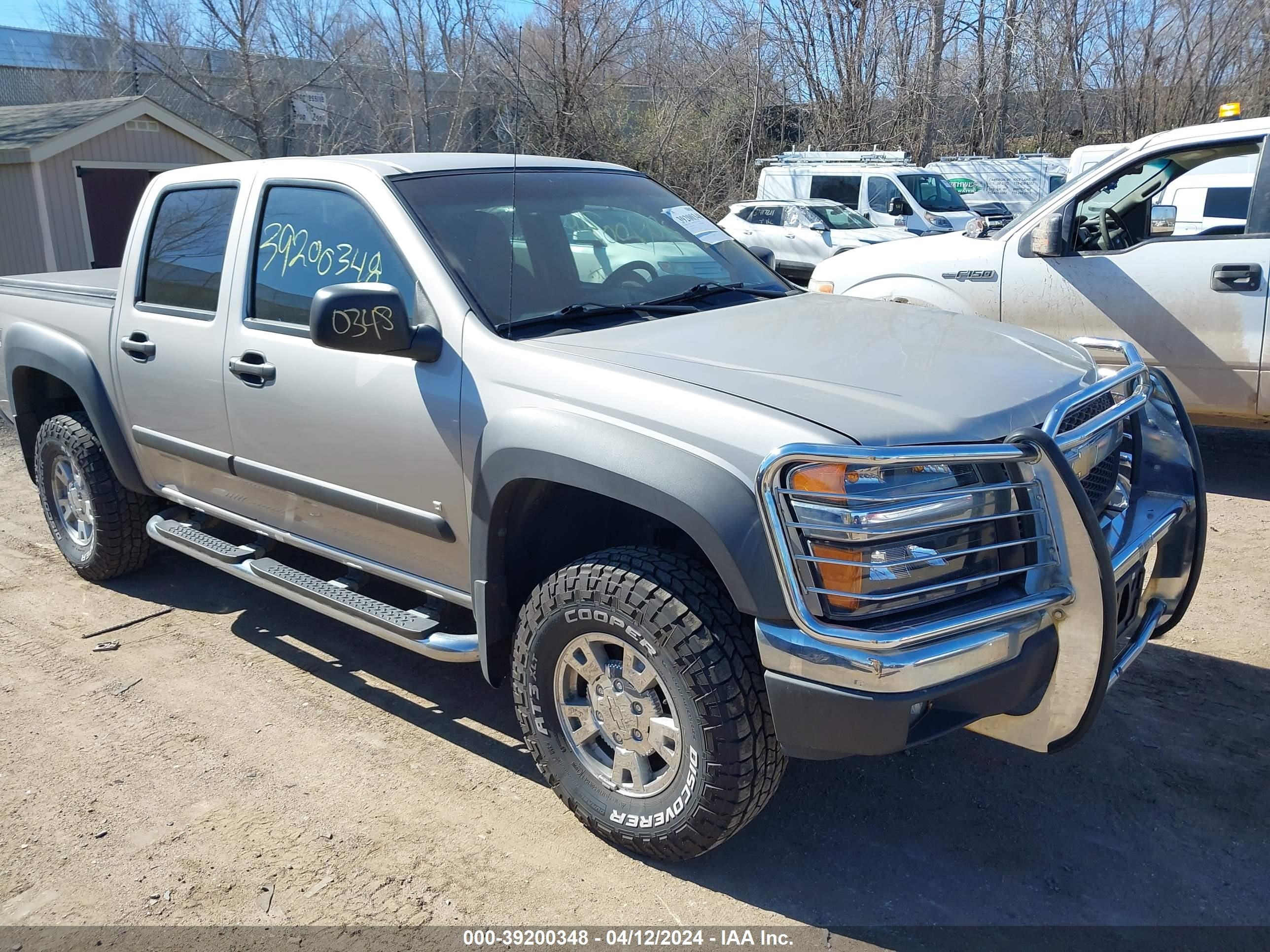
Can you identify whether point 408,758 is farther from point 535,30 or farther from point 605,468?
point 535,30

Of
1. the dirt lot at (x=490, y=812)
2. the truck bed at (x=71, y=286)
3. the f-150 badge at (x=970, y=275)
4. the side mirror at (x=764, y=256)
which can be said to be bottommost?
the dirt lot at (x=490, y=812)

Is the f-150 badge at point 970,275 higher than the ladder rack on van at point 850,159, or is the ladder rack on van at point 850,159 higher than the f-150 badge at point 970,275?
the ladder rack on van at point 850,159

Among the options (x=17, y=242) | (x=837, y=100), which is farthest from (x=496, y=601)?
(x=837, y=100)

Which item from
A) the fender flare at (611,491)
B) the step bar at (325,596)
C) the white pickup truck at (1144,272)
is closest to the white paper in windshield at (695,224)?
the fender flare at (611,491)

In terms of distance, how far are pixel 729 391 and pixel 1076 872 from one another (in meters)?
1.60

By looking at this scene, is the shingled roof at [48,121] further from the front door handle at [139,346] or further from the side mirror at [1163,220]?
the side mirror at [1163,220]

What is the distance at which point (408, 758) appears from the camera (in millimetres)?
3557

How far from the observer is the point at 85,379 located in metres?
4.75

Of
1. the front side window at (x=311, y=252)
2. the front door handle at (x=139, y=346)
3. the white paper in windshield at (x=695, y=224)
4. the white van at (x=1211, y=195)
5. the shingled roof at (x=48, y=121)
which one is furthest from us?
the shingled roof at (x=48, y=121)

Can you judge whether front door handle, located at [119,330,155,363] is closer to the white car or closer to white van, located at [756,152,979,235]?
the white car

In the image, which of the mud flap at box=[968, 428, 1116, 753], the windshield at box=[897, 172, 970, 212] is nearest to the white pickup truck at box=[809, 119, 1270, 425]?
the mud flap at box=[968, 428, 1116, 753]

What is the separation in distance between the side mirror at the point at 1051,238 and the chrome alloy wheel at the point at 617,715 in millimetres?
4349

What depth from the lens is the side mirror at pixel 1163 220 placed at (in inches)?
243

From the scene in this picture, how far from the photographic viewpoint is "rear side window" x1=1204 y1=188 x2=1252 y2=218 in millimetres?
7859
